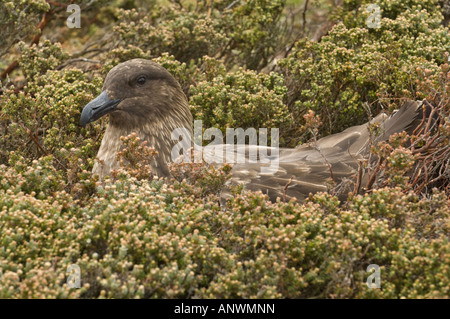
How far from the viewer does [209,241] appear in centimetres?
391

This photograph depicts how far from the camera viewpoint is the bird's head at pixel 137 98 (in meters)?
5.12

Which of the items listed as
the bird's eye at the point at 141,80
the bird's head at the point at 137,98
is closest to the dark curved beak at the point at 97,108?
the bird's head at the point at 137,98

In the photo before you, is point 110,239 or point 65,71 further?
point 65,71

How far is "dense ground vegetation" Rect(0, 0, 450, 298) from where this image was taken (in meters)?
3.57

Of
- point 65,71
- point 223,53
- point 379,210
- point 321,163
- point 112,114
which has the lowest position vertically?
point 379,210

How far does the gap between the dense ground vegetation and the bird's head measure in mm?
474

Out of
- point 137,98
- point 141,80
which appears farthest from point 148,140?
point 141,80

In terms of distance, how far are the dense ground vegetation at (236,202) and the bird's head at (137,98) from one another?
0.47m

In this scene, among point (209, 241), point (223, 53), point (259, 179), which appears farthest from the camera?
point (223, 53)

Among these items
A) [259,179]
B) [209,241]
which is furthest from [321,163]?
[209,241]

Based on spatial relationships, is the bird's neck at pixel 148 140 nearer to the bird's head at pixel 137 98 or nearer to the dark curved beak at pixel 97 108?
the bird's head at pixel 137 98

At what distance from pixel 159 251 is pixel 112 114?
76.5 inches

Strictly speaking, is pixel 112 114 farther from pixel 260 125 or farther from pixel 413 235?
pixel 413 235

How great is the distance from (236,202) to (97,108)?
1.54 m
